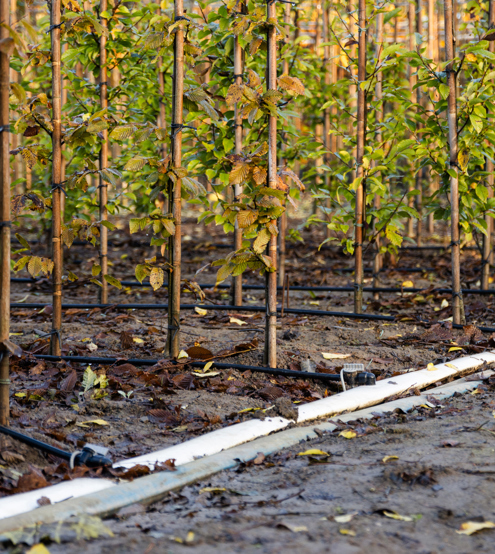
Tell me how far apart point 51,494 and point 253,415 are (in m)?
1.01

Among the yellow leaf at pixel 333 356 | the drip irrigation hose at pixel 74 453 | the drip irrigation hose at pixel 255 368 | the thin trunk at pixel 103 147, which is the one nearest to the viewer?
the drip irrigation hose at pixel 74 453

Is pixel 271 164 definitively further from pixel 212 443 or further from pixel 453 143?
pixel 453 143

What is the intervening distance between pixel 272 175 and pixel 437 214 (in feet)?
6.60

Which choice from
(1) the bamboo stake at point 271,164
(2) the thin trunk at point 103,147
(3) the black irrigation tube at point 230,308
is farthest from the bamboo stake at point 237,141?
(1) the bamboo stake at point 271,164

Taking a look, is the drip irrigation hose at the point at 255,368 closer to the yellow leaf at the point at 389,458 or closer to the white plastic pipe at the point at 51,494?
the yellow leaf at the point at 389,458

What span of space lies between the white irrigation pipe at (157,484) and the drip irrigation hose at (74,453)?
175mm

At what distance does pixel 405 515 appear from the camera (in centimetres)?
177

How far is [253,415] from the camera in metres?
2.71

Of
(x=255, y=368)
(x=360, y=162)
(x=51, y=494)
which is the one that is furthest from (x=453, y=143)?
(x=51, y=494)

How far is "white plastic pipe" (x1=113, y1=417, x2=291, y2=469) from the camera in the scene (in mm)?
2215

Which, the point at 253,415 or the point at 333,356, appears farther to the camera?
the point at 333,356

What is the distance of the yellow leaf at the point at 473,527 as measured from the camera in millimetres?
1675

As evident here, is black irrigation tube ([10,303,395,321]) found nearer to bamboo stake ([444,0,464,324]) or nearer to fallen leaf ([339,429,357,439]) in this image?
bamboo stake ([444,0,464,324])

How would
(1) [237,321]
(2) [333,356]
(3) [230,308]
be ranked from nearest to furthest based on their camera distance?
1. (2) [333,356]
2. (1) [237,321]
3. (3) [230,308]
